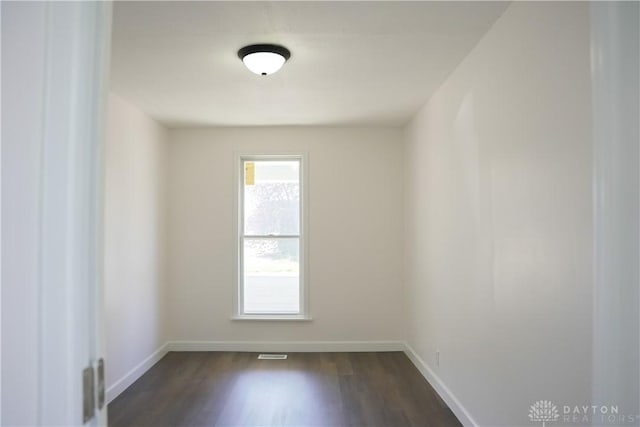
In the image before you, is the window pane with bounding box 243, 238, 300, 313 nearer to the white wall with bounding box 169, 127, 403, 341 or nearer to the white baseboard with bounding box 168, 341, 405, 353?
the white wall with bounding box 169, 127, 403, 341

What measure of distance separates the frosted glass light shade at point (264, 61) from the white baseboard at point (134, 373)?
272 cm

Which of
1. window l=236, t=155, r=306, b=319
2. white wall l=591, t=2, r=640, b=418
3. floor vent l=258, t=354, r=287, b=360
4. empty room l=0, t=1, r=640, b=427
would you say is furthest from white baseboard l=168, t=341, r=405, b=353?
white wall l=591, t=2, r=640, b=418

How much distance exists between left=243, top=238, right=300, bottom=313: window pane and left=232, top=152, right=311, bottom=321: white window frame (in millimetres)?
62

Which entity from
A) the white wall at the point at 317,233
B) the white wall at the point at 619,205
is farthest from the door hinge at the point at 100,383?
the white wall at the point at 317,233

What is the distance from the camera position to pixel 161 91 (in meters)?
3.19

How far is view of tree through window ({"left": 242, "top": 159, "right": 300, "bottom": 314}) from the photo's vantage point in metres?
4.55

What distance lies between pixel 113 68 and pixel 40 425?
260 cm

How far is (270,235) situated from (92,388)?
380 cm

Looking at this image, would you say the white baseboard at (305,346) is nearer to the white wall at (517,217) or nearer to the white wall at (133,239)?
the white wall at (133,239)

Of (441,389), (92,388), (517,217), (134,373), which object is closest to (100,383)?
→ (92,388)

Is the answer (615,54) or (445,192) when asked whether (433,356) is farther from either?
(615,54)

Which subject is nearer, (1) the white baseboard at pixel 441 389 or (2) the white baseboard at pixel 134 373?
(1) the white baseboard at pixel 441 389

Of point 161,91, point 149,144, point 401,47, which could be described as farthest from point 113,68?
point 401,47

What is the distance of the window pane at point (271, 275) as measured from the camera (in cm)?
455
